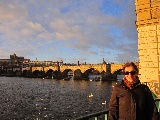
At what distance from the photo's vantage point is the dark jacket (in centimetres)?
370

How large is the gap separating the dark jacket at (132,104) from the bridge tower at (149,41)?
295 inches

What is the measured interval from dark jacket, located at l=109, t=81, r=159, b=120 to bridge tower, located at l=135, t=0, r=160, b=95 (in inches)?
295

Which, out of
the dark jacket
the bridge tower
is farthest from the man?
the bridge tower

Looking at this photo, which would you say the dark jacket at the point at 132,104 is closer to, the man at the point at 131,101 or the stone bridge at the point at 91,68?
the man at the point at 131,101

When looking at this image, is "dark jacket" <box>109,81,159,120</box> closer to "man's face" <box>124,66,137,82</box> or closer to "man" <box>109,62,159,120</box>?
"man" <box>109,62,159,120</box>

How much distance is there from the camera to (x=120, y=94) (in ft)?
12.4

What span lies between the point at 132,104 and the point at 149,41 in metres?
8.05

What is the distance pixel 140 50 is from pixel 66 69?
105898 millimetres

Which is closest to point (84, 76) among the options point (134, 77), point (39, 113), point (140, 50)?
point (39, 113)

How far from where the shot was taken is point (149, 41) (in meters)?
11.2

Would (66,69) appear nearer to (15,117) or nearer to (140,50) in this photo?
(15,117)

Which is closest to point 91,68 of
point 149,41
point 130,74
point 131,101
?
point 149,41

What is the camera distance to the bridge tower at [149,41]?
11.0 metres

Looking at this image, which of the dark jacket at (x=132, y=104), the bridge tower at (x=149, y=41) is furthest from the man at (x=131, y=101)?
the bridge tower at (x=149, y=41)
